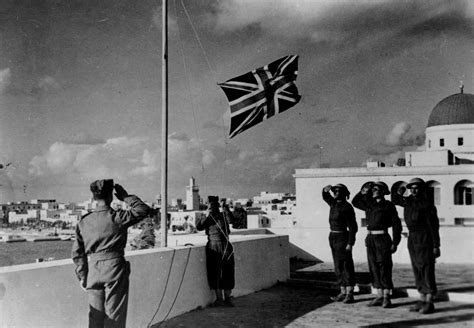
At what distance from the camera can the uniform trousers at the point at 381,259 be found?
276 inches

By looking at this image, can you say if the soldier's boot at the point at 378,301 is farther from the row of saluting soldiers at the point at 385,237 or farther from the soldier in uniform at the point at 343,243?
the soldier in uniform at the point at 343,243

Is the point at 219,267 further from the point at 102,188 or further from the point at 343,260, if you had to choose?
the point at 102,188

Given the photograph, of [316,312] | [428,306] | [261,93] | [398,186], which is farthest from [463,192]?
[316,312]

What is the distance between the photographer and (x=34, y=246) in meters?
105

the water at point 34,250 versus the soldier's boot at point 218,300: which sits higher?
the soldier's boot at point 218,300

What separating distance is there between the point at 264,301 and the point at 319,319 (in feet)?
4.75

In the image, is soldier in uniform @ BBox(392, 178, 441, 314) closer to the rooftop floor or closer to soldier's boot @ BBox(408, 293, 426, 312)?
soldier's boot @ BBox(408, 293, 426, 312)

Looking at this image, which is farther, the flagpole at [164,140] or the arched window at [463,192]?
the arched window at [463,192]

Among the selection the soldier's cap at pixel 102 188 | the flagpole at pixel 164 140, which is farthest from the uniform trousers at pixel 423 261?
the soldier's cap at pixel 102 188

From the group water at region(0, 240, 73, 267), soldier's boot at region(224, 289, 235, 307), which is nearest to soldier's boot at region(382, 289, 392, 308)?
soldier's boot at region(224, 289, 235, 307)

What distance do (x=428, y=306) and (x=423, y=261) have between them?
55 cm

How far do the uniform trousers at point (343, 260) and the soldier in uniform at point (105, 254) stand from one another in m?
3.98

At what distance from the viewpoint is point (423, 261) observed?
662 cm

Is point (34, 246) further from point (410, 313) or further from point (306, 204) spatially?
point (410, 313)
